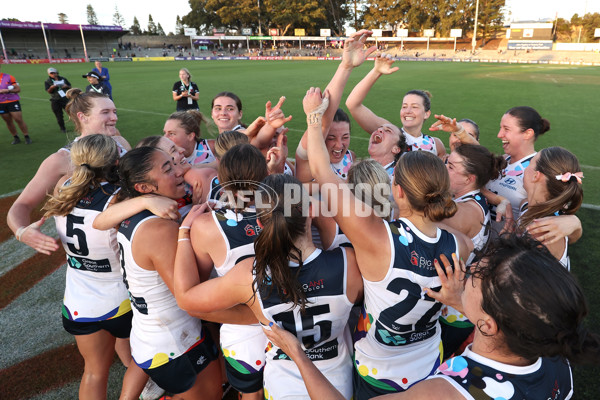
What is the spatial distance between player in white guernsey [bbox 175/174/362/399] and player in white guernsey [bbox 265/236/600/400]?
57 centimetres

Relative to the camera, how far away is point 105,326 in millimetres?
2459

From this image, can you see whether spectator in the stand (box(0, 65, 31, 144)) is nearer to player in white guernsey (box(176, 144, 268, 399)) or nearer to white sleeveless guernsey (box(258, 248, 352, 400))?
player in white guernsey (box(176, 144, 268, 399))

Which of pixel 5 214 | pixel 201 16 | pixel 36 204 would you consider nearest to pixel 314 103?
pixel 36 204

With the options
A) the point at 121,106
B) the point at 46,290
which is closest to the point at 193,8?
the point at 121,106

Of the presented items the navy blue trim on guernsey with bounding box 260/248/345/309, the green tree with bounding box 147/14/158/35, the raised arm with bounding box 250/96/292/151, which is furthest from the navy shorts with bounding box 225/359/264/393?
the green tree with bounding box 147/14/158/35

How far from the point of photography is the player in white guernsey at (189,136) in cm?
396

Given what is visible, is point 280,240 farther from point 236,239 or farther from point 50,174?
point 50,174

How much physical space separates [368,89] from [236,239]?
2.24m

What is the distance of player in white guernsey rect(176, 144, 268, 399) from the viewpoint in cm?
196

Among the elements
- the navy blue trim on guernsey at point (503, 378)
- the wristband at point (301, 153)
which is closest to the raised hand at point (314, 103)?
the wristband at point (301, 153)

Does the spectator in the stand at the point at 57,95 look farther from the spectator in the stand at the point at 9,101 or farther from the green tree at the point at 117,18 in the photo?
the green tree at the point at 117,18

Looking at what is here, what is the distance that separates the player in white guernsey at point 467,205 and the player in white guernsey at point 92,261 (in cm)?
235

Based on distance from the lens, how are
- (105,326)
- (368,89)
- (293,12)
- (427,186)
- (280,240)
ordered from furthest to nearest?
1. (293,12)
2. (368,89)
3. (105,326)
4. (427,186)
5. (280,240)

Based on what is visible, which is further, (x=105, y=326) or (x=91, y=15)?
(x=91, y=15)
